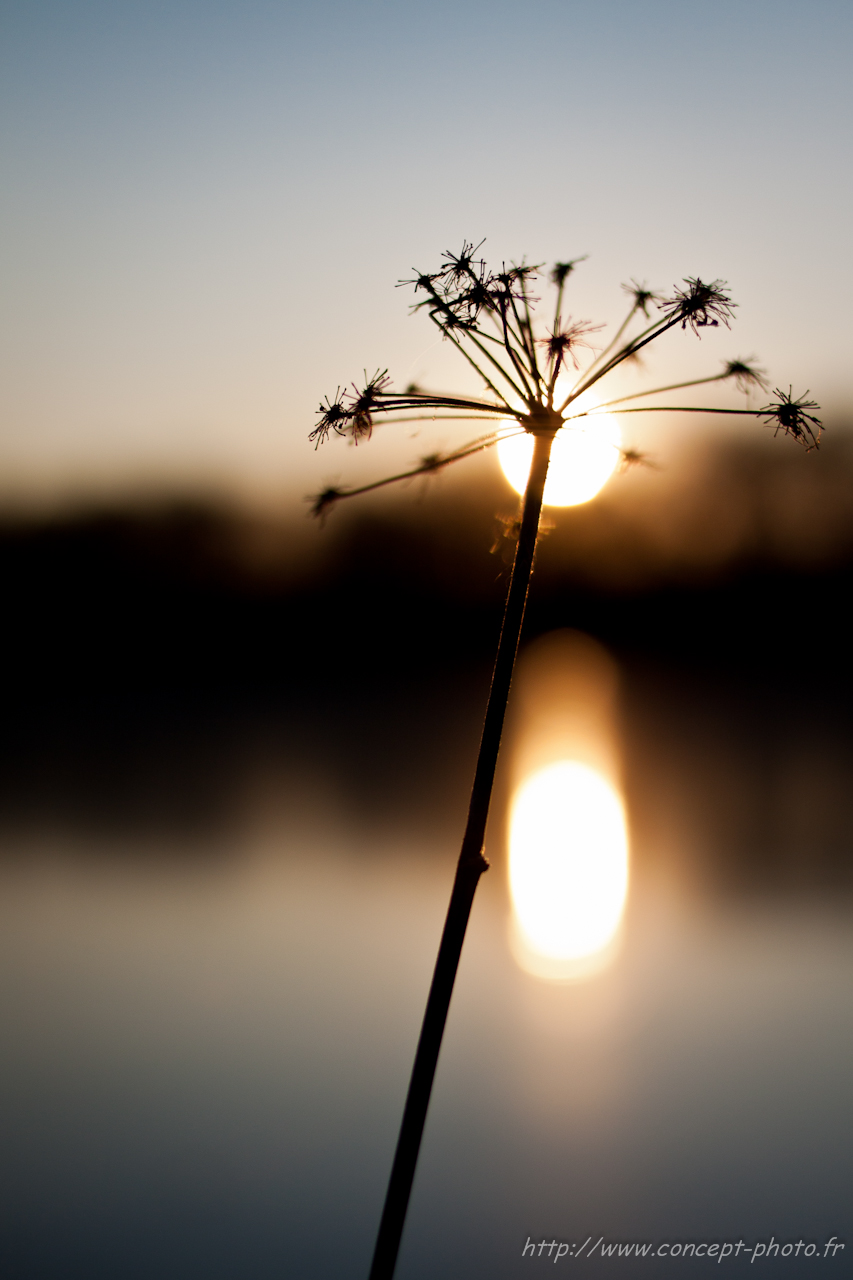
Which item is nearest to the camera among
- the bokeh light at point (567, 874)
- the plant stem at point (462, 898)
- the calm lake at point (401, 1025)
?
the plant stem at point (462, 898)

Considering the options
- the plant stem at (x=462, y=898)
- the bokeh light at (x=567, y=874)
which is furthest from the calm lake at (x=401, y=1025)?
the plant stem at (x=462, y=898)

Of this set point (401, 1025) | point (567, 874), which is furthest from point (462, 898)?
point (567, 874)

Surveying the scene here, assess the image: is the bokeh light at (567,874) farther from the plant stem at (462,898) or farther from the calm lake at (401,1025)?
the plant stem at (462,898)

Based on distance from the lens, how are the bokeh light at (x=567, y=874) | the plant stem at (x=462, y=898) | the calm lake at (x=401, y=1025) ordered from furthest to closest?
the bokeh light at (x=567, y=874) → the calm lake at (x=401, y=1025) → the plant stem at (x=462, y=898)

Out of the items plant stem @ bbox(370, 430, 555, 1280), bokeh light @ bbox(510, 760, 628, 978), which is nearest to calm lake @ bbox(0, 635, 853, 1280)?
bokeh light @ bbox(510, 760, 628, 978)

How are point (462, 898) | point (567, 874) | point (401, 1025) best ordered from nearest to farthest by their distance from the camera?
point (462, 898), point (401, 1025), point (567, 874)

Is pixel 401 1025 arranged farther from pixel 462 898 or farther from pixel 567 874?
pixel 462 898

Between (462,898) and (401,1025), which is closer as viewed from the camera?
(462,898)

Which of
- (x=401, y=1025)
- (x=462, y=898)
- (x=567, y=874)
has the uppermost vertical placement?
(x=462, y=898)

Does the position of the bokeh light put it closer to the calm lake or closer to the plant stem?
the calm lake

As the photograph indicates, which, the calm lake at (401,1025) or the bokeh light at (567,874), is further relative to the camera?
the bokeh light at (567,874)
